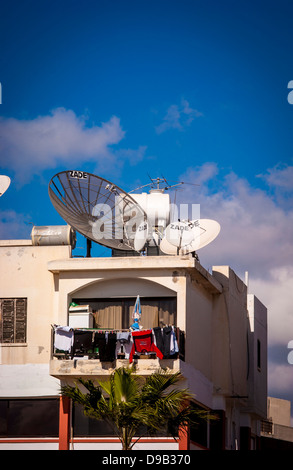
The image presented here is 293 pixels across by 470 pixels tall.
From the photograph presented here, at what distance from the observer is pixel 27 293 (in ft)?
129

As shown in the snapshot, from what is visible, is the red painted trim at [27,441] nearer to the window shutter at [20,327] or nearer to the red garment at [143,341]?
the window shutter at [20,327]

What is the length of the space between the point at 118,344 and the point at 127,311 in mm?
2830

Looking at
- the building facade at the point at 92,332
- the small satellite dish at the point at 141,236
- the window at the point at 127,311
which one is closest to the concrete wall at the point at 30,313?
the building facade at the point at 92,332

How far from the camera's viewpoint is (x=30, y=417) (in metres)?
37.8

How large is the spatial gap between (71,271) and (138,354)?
4734 mm

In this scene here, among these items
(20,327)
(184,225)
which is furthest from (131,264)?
(20,327)

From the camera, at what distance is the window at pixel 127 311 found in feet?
124

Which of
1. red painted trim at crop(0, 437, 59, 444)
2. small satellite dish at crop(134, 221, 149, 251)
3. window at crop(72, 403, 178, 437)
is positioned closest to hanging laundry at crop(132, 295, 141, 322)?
small satellite dish at crop(134, 221, 149, 251)

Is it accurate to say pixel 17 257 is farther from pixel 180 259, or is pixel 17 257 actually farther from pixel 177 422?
pixel 177 422

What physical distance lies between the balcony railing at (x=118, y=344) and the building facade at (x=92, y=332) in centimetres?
4

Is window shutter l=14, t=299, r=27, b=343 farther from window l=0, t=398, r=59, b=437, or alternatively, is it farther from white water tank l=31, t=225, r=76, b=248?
white water tank l=31, t=225, r=76, b=248

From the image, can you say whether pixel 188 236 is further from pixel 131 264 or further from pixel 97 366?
pixel 97 366

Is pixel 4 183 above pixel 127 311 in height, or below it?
above
